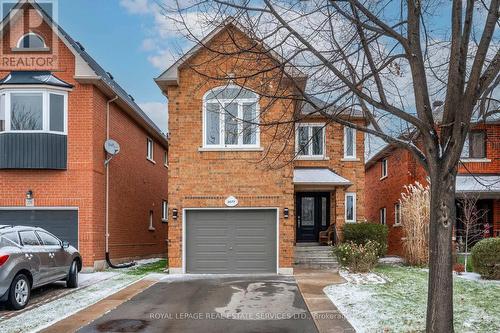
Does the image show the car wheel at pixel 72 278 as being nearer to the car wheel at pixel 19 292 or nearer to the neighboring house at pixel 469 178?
the car wheel at pixel 19 292

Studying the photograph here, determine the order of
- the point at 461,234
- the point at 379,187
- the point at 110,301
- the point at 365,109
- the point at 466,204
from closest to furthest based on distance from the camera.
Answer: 1. the point at 365,109
2. the point at 110,301
3. the point at 466,204
4. the point at 461,234
5. the point at 379,187

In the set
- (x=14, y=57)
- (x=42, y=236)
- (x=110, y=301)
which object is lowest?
(x=110, y=301)

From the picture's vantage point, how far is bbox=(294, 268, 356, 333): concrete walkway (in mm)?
8445

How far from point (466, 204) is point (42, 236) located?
1428 centimetres

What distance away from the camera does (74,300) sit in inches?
438

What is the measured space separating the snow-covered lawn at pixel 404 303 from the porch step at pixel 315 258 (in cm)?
360

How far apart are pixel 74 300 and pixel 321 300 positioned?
17.5 feet

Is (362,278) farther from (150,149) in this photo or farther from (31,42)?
(150,149)

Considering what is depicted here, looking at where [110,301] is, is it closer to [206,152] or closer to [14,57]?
[206,152]

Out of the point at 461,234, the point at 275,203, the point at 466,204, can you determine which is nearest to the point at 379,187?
the point at 461,234

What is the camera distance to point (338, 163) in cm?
2155

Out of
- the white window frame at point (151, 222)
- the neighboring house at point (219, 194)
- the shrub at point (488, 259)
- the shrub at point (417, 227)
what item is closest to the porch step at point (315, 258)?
the neighboring house at point (219, 194)

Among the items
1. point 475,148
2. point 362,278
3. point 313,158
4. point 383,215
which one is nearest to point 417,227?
point 362,278

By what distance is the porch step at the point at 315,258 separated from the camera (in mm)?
17953
